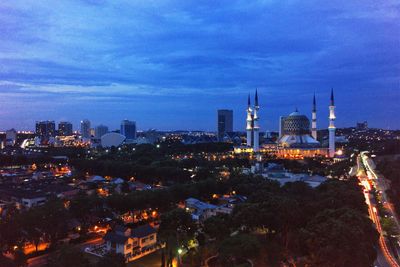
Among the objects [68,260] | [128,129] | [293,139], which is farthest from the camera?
[128,129]

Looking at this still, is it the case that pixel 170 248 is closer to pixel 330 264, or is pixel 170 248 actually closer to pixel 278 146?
pixel 330 264

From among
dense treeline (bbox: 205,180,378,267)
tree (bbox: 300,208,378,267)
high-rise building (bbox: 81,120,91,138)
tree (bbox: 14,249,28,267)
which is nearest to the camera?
tree (bbox: 14,249,28,267)

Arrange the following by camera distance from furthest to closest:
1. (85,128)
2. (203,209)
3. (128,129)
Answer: (85,128) < (128,129) < (203,209)

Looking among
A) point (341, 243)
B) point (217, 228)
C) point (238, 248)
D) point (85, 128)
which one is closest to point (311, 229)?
point (341, 243)

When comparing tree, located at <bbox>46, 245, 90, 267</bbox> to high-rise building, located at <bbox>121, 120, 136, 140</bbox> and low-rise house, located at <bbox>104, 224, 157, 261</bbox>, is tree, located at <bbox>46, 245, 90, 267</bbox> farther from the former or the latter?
high-rise building, located at <bbox>121, 120, 136, 140</bbox>

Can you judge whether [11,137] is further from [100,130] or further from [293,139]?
[293,139]

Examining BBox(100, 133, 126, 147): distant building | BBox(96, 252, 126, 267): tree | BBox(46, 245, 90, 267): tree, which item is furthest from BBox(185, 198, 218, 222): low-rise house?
BBox(100, 133, 126, 147): distant building
